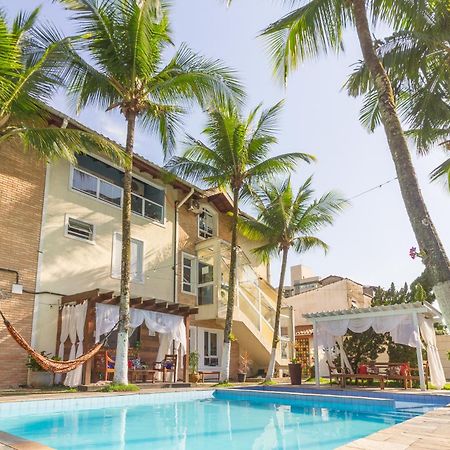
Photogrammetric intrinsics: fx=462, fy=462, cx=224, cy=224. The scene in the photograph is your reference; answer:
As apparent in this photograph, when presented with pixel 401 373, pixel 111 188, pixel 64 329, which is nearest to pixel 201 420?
pixel 64 329

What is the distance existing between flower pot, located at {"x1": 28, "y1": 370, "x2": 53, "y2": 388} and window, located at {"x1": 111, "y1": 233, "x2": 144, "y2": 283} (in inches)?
168

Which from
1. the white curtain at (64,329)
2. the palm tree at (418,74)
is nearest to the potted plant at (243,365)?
the white curtain at (64,329)

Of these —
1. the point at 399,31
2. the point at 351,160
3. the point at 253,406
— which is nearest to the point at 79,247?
the point at 253,406

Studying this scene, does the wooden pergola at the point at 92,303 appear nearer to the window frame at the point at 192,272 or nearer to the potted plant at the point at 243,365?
the potted plant at the point at 243,365

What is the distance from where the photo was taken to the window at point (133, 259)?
1648 centimetres

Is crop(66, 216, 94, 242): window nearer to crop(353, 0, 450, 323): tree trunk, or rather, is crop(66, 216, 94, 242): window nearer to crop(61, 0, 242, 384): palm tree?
crop(61, 0, 242, 384): palm tree

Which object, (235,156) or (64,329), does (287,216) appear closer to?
(235,156)

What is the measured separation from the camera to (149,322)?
15539 mm

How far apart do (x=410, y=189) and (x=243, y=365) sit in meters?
16.5

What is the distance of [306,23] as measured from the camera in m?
7.89

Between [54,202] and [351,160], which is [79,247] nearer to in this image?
[54,202]

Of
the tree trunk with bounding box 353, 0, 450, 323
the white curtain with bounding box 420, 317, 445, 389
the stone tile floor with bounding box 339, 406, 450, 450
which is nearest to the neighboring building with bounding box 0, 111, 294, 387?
the white curtain with bounding box 420, 317, 445, 389

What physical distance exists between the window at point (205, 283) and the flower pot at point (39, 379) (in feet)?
25.5

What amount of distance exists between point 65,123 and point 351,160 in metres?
8.85
